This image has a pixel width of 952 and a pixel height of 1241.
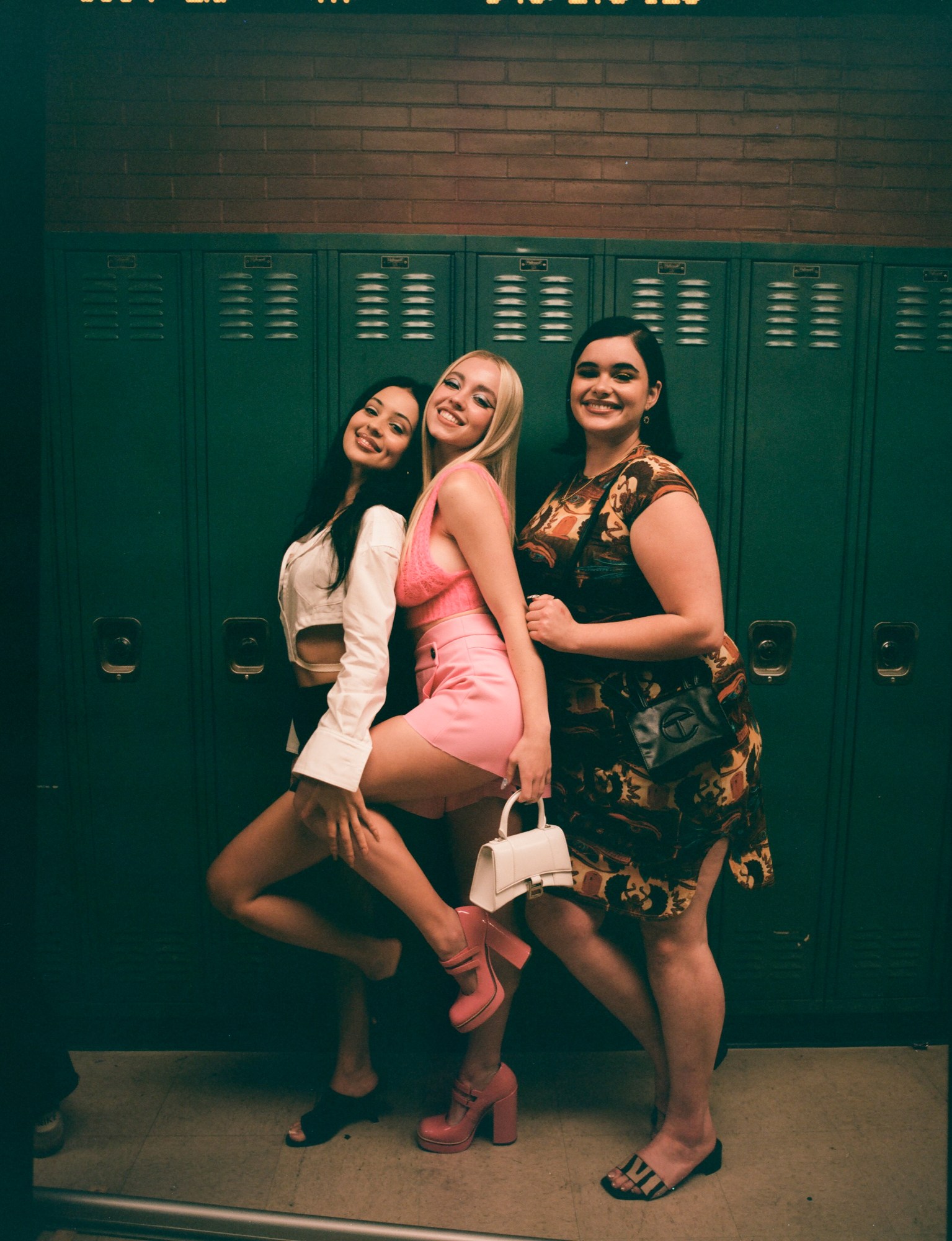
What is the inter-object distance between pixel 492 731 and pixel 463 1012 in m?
0.65

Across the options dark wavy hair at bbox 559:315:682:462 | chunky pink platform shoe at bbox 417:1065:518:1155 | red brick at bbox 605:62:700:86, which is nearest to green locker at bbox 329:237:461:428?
dark wavy hair at bbox 559:315:682:462

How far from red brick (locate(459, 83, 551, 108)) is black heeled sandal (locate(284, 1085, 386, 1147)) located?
2.85 metres

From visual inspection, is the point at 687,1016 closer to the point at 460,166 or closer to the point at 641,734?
the point at 641,734

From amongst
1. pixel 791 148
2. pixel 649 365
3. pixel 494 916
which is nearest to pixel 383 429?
pixel 649 365

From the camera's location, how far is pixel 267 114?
236 cm

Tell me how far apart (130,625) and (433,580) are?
3.10 ft

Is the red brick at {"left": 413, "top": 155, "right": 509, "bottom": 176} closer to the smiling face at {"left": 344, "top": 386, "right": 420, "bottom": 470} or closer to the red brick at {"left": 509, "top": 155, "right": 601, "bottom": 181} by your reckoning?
the red brick at {"left": 509, "top": 155, "right": 601, "bottom": 181}

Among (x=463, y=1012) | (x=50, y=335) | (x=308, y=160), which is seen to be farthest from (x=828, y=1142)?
(x=308, y=160)

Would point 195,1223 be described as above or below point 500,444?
below

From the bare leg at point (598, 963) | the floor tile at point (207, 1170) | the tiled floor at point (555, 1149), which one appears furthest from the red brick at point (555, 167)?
the floor tile at point (207, 1170)

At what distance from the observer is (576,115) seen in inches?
93.3

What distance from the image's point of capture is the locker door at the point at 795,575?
2.07 metres

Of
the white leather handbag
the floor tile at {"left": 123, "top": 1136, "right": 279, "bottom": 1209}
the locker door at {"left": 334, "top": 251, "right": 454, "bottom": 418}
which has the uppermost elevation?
the locker door at {"left": 334, "top": 251, "right": 454, "bottom": 418}

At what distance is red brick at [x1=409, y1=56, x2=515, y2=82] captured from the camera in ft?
7.72
